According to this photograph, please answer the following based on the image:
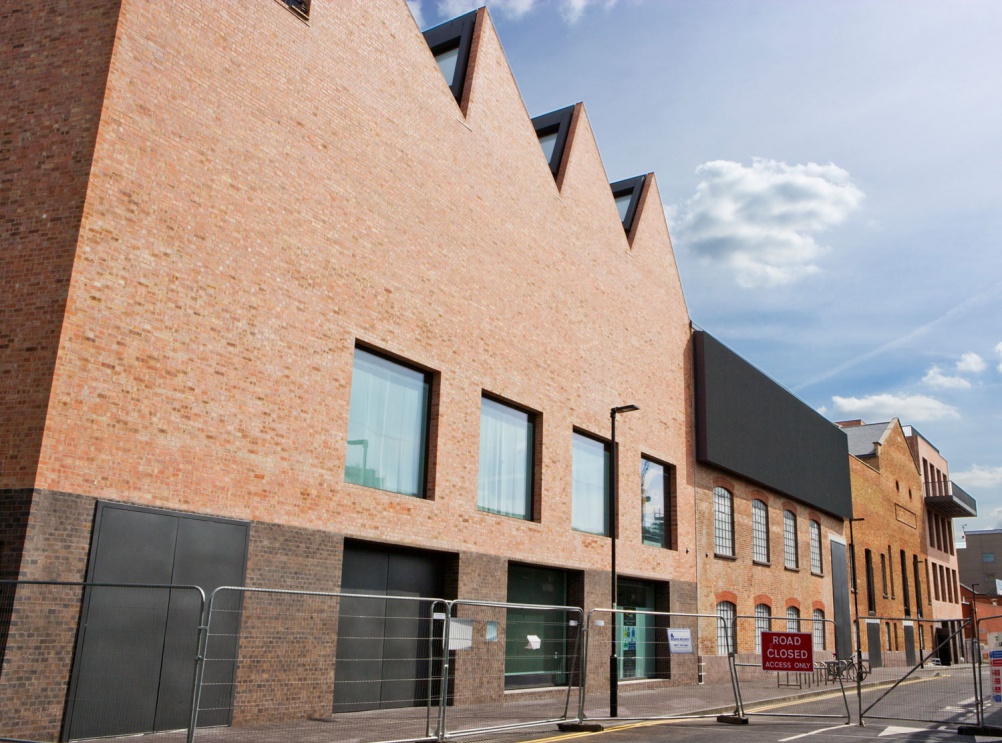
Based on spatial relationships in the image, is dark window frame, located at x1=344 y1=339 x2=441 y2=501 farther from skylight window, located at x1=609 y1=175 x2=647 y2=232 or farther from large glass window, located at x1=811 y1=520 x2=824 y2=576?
large glass window, located at x1=811 y1=520 x2=824 y2=576

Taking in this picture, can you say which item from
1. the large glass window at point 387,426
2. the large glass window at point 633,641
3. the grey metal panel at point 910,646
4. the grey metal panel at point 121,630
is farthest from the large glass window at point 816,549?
the grey metal panel at point 121,630

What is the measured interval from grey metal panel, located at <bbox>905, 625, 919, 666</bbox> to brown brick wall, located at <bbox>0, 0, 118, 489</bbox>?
47.1m

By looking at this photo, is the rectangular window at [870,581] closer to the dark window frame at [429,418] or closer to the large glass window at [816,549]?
the large glass window at [816,549]

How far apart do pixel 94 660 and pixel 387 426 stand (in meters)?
6.93

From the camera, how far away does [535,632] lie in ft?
62.6

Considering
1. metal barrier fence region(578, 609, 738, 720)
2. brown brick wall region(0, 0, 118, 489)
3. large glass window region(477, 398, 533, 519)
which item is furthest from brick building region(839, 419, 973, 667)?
brown brick wall region(0, 0, 118, 489)

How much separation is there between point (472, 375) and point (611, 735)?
26.6ft

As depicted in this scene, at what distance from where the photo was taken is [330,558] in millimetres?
14617

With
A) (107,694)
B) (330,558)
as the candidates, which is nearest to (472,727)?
(330,558)

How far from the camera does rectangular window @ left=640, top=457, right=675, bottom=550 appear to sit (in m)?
24.8

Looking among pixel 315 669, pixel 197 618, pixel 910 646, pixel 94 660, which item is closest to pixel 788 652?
pixel 315 669

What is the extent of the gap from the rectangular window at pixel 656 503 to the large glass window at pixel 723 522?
288 centimetres

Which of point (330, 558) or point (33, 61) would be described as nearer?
point (33, 61)

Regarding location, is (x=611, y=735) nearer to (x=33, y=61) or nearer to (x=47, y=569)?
(x=47, y=569)
